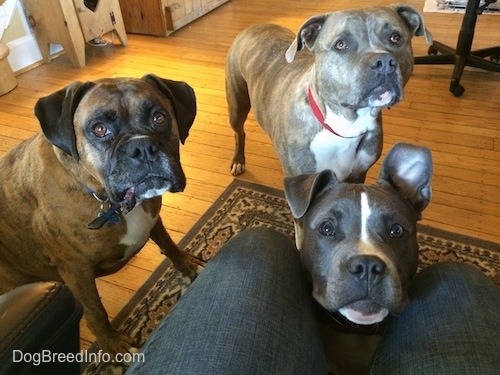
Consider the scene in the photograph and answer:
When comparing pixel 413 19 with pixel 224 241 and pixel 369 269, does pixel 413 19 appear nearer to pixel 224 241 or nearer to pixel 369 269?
pixel 369 269

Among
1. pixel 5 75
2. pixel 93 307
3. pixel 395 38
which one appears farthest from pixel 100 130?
pixel 5 75

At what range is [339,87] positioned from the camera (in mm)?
1809

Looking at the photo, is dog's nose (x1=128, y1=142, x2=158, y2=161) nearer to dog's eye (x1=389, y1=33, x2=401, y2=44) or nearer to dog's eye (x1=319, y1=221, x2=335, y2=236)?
dog's eye (x1=319, y1=221, x2=335, y2=236)

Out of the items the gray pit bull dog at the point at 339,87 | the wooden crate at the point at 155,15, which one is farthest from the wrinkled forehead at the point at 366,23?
the wooden crate at the point at 155,15

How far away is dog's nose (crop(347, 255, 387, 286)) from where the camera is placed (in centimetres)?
116

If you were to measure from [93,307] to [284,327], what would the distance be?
101cm

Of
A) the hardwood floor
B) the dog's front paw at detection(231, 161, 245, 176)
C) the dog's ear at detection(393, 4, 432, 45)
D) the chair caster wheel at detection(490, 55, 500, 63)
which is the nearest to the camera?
the dog's ear at detection(393, 4, 432, 45)

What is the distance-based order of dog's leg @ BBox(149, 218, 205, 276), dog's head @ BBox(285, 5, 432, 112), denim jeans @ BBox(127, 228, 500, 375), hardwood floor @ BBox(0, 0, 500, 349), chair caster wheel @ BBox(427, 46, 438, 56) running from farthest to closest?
chair caster wheel @ BBox(427, 46, 438, 56)
hardwood floor @ BBox(0, 0, 500, 349)
dog's leg @ BBox(149, 218, 205, 276)
dog's head @ BBox(285, 5, 432, 112)
denim jeans @ BBox(127, 228, 500, 375)

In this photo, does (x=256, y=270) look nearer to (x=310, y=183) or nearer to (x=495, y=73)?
(x=310, y=183)

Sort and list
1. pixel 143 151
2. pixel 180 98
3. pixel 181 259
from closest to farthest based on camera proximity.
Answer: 1. pixel 143 151
2. pixel 180 98
3. pixel 181 259

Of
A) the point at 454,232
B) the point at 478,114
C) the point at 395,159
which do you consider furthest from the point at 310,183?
the point at 478,114

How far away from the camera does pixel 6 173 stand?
1668mm

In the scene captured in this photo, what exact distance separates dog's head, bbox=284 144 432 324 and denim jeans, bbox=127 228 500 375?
3.0 inches

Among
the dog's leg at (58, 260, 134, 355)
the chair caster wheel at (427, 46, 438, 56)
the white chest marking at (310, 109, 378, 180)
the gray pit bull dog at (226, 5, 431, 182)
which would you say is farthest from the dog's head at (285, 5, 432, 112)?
the chair caster wheel at (427, 46, 438, 56)
